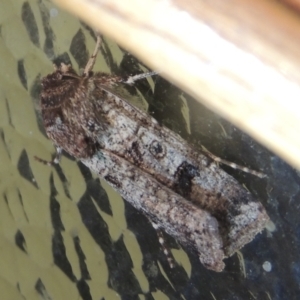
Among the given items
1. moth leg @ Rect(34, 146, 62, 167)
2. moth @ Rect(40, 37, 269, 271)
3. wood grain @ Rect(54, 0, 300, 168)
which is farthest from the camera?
moth leg @ Rect(34, 146, 62, 167)

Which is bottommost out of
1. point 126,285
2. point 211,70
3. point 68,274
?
point 68,274

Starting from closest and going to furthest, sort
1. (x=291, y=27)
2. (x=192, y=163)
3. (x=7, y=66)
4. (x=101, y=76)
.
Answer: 1. (x=291, y=27)
2. (x=192, y=163)
3. (x=101, y=76)
4. (x=7, y=66)

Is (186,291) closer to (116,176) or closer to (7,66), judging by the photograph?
(116,176)

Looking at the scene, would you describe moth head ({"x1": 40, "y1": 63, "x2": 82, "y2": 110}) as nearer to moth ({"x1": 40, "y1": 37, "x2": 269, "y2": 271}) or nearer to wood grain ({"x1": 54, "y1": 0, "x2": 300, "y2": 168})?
moth ({"x1": 40, "y1": 37, "x2": 269, "y2": 271})

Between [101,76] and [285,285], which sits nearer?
[285,285]

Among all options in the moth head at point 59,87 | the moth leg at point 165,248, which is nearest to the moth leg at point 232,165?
the moth leg at point 165,248

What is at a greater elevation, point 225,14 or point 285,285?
point 225,14

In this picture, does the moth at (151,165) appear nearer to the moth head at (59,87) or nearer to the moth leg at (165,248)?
the moth head at (59,87)

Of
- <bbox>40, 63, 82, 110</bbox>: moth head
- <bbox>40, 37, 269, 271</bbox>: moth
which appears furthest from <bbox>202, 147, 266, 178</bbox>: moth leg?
<bbox>40, 63, 82, 110</bbox>: moth head

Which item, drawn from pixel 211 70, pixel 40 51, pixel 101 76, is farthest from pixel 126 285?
pixel 211 70
